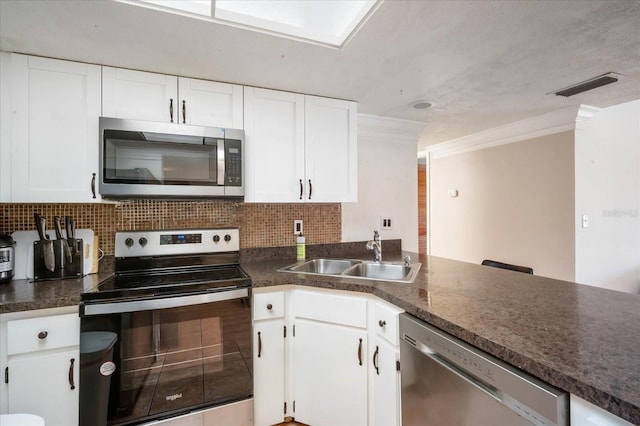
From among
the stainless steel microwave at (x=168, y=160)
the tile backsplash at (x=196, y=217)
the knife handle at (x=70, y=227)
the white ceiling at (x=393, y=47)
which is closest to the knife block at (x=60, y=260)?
the knife handle at (x=70, y=227)

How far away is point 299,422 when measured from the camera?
66.5 inches

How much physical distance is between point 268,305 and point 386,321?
658 mm

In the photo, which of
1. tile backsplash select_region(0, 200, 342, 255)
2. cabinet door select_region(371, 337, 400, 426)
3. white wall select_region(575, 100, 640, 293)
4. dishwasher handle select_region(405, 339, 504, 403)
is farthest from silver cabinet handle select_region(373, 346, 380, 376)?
white wall select_region(575, 100, 640, 293)

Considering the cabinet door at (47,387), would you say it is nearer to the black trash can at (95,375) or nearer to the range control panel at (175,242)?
the black trash can at (95,375)

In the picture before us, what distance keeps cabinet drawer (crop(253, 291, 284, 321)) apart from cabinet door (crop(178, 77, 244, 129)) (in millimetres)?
1070

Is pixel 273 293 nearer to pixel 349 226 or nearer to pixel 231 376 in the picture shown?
pixel 231 376

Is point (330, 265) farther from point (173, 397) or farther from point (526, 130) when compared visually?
point (526, 130)

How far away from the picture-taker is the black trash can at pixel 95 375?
130cm

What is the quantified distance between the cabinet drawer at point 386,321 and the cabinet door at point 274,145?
93cm

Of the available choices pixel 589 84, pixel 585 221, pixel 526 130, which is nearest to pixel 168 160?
pixel 589 84

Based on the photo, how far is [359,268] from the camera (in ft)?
6.94

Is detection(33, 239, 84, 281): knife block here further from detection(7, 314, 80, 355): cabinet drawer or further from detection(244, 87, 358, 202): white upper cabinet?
detection(244, 87, 358, 202): white upper cabinet

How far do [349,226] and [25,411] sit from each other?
6.99ft

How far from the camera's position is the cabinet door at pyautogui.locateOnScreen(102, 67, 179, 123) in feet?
5.34
